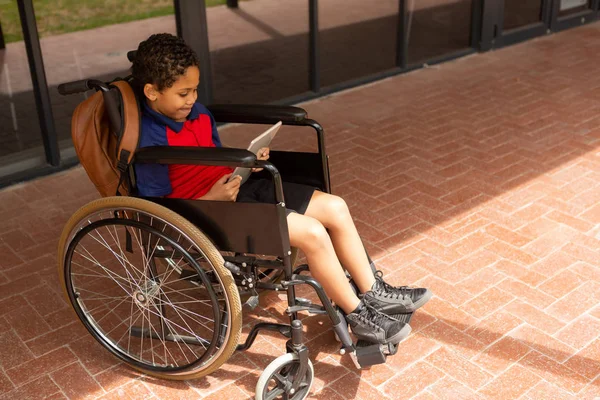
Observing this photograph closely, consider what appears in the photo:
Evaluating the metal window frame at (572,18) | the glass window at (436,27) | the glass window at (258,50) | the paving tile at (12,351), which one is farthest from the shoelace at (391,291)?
the metal window frame at (572,18)

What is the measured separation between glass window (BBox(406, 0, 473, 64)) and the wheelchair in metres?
3.99

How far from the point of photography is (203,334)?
3227 millimetres

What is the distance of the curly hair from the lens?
268cm

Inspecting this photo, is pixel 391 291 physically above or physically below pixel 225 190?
below

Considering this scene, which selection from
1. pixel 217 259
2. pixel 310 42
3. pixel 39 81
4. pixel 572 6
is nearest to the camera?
pixel 217 259

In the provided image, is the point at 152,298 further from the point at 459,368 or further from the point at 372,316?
the point at 459,368

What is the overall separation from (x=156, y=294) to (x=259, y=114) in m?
0.85

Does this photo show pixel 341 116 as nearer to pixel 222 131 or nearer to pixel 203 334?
pixel 222 131

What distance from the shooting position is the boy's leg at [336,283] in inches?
108

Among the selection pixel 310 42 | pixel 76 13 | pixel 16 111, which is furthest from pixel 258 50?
pixel 16 111

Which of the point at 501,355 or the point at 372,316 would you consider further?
the point at 501,355

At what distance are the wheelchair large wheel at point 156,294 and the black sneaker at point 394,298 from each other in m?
0.59

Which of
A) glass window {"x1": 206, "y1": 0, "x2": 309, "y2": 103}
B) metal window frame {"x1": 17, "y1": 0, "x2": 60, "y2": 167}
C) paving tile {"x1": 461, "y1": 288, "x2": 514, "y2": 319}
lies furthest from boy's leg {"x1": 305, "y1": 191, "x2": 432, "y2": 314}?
glass window {"x1": 206, "y1": 0, "x2": 309, "y2": 103}

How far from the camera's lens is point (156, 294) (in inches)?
111
